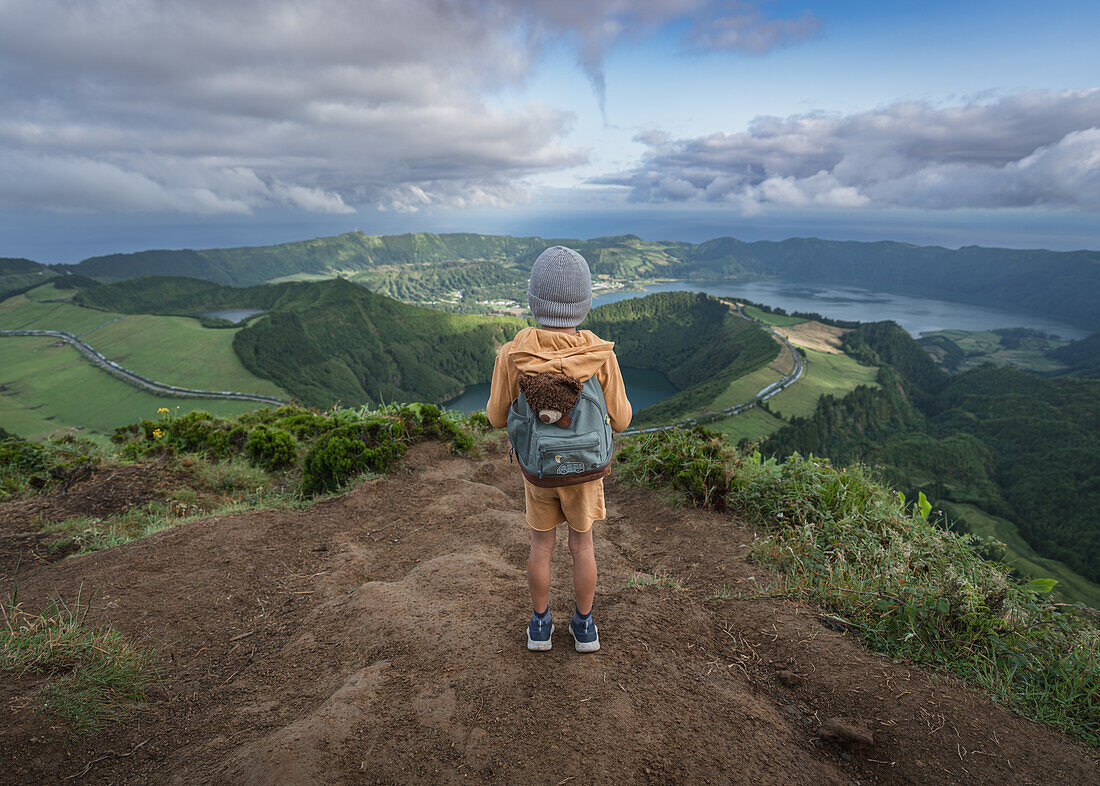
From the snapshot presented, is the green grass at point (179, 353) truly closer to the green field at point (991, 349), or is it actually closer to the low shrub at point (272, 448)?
the low shrub at point (272, 448)

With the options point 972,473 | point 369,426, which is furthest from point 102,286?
point 972,473

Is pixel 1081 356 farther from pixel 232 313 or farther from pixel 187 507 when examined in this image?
pixel 232 313

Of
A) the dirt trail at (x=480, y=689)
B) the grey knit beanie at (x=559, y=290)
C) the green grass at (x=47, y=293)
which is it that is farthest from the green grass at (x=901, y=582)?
the green grass at (x=47, y=293)

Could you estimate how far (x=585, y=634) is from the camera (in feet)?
10.8

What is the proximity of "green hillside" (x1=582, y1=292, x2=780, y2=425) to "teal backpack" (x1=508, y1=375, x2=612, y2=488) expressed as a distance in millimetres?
81380

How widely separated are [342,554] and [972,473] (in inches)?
4159

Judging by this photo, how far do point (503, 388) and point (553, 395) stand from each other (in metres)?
0.46

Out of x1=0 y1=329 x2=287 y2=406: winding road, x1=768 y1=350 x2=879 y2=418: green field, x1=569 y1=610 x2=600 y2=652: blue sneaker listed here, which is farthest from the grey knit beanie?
x1=0 y1=329 x2=287 y2=406: winding road

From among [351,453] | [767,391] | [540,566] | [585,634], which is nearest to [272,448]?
[351,453]

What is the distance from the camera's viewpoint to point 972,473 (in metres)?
79.8

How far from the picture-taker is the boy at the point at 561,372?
2.94 m

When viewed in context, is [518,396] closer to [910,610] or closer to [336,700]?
[336,700]

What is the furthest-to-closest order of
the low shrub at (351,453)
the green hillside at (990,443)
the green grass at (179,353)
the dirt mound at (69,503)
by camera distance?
1. the green grass at (179,353)
2. the green hillside at (990,443)
3. the low shrub at (351,453)
4. the dirt mound at (69,503)

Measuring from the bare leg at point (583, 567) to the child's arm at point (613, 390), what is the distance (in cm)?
78
